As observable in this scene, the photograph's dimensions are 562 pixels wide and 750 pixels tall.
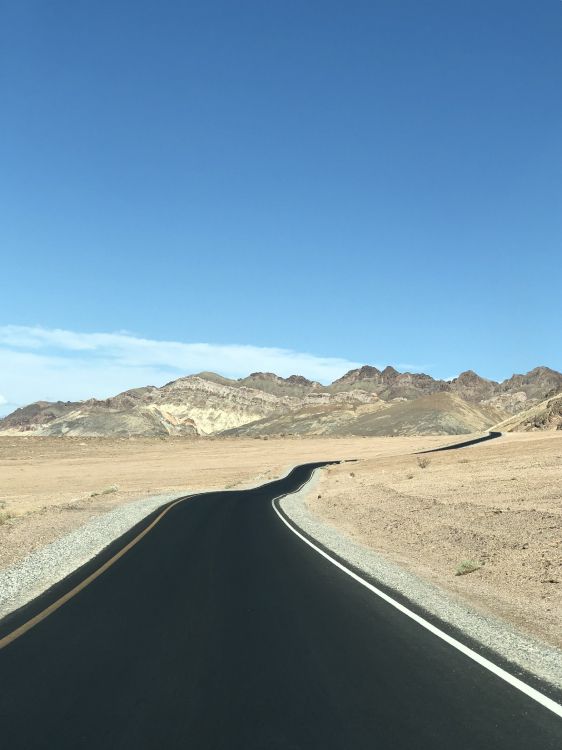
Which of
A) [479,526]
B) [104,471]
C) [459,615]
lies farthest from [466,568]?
[104,471]

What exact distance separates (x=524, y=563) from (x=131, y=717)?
1184 cm

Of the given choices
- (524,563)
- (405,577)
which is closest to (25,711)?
(405,577)

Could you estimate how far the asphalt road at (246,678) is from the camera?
199 inches

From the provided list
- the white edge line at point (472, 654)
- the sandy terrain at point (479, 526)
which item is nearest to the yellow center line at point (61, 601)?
the white edge line at point (472, 654)

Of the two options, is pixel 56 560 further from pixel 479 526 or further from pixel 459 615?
pixel 479 526

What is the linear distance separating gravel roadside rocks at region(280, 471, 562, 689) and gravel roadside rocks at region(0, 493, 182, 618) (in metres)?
6.14

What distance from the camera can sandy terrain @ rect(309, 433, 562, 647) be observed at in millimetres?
11992

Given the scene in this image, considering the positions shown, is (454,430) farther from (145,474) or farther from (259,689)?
(259,689)

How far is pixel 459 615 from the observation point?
32.0 ft

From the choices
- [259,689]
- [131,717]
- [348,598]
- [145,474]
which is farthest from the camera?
[145,474]

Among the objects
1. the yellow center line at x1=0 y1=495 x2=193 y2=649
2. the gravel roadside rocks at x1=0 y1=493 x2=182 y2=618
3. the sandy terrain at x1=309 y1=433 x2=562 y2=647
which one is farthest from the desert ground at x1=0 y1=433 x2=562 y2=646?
the yellow center line at x1=0 y1=495 x2=193 y2=649

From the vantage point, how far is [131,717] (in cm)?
535

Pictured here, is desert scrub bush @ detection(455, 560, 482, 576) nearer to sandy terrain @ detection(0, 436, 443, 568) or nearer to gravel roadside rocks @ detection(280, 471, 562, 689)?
gravel roadside rocks @ detection(280, 471, 562, 689)

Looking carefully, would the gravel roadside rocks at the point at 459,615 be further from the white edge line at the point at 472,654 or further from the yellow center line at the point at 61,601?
the yellow center line at the point at 61,601
